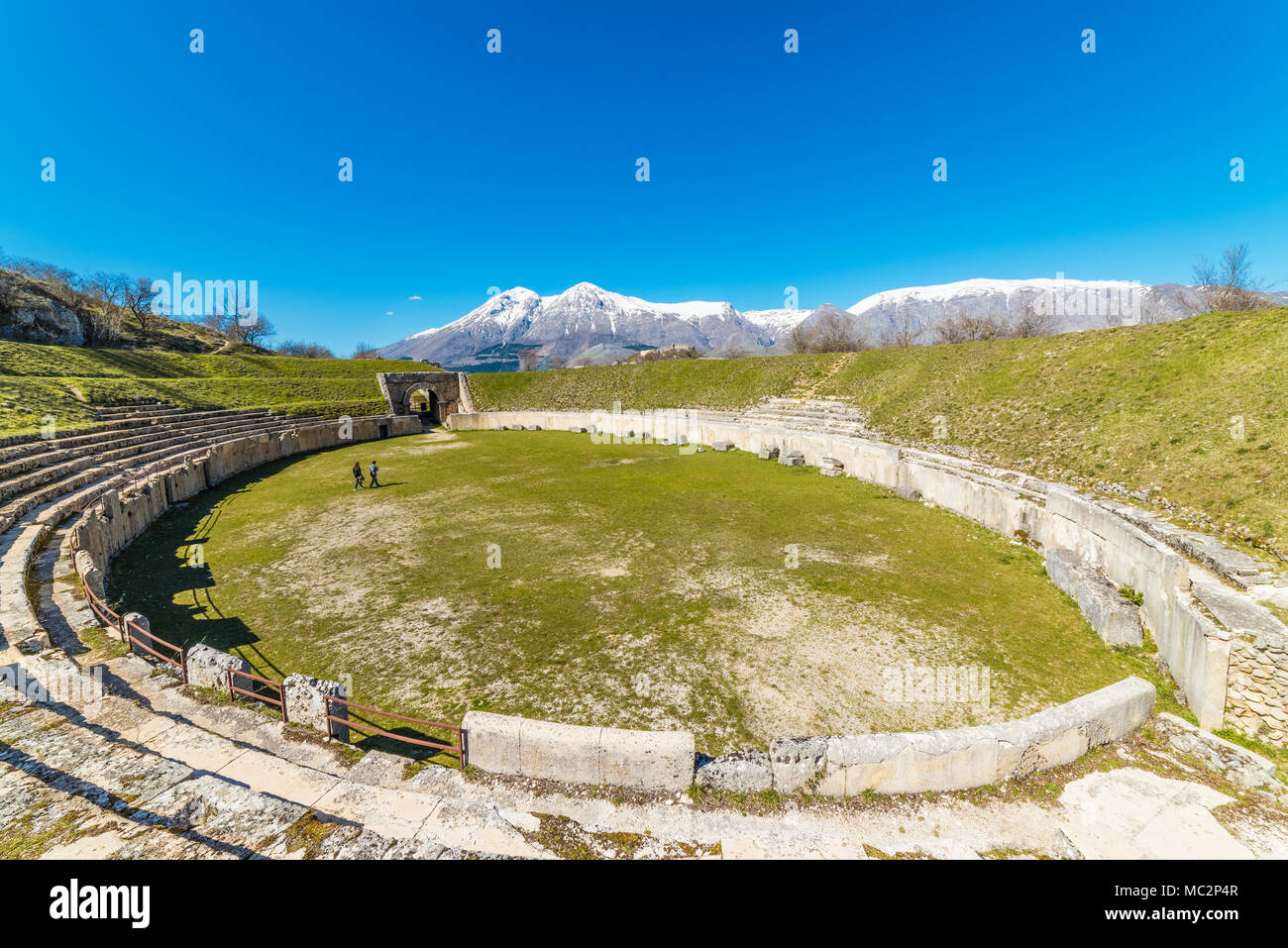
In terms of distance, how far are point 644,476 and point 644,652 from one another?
47.7ft

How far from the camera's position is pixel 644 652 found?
8500 millimetres

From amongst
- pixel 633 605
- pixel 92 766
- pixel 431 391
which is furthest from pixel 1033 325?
pixel 92 766

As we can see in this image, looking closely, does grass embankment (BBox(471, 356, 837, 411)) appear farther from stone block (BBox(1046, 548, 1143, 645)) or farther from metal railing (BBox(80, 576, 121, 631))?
metal railing (BBox(80, 576, 121, 631))

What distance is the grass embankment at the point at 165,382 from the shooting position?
2203 cm

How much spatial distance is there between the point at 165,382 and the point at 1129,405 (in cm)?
5014

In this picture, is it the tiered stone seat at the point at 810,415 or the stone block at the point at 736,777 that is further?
the tiered stone seat at the point at 810,415

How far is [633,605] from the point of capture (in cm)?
1023

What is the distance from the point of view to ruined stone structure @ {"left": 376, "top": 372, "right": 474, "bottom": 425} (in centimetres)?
4675

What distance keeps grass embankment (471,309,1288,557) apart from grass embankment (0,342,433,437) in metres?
35.7

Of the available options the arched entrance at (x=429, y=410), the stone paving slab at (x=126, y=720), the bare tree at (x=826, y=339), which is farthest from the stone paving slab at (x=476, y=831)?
the bare tree at (x=826, y=339)

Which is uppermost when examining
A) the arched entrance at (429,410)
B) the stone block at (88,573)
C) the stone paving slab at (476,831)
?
the arched entrance at (429,410)

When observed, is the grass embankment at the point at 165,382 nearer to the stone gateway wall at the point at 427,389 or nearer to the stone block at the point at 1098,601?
the stone gateway wall at the point at 427,389

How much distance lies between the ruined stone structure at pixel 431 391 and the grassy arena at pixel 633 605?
30.1 metres
